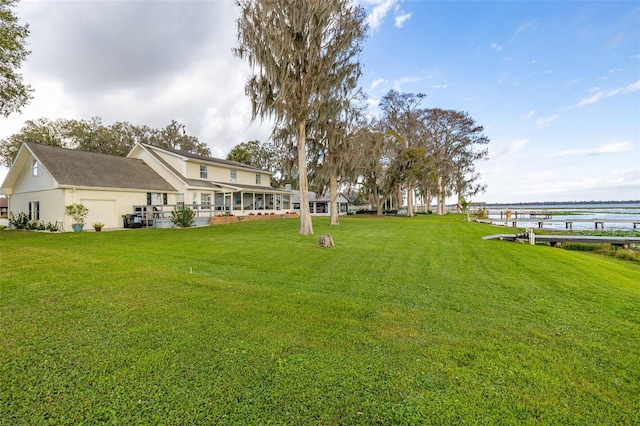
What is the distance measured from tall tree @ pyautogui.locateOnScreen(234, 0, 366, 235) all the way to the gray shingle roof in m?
11.7

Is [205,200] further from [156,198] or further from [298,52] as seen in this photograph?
[298,52]

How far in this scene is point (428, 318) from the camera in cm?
390

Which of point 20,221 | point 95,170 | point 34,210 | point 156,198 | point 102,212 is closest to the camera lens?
point 102,212

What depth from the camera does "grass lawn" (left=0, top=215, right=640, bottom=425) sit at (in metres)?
2.15

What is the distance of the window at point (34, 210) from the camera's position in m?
17.4

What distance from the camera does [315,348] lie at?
3.03 meters

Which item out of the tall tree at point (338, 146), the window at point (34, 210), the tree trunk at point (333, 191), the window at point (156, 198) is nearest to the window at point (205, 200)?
the window at point (156, 198)

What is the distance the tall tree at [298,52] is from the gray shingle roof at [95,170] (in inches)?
461

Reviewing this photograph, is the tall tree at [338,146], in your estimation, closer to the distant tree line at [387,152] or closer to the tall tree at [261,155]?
the distant tree line at [387,152]

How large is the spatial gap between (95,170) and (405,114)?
108ft

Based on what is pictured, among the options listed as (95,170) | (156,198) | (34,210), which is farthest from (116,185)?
(34,210)

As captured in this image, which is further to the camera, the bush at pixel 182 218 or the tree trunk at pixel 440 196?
the tree trunk at pixel 440 196

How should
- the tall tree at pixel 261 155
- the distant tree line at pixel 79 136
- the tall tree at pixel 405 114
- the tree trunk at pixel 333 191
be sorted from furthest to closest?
the tall tree at pixel 261 155 → the tall tree at pixel 405 114 → the distant tree line at pixel 79 136 → the tree trunk at pixel 333 191

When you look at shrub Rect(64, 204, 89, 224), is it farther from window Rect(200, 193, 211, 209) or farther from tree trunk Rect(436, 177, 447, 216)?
tree trunk Rect(436, 177, 447, 216)
